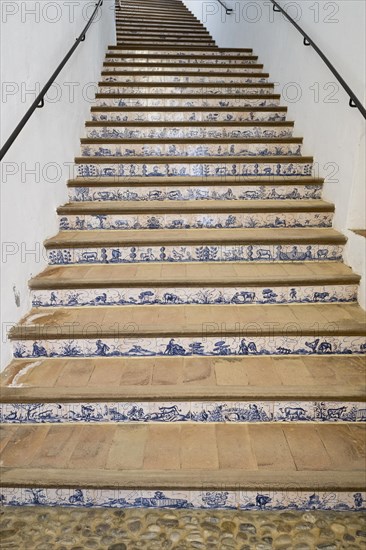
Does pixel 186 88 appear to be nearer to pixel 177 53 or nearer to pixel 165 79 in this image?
pixel 165 79

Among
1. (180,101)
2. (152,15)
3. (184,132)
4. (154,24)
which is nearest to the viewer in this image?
(184,132)

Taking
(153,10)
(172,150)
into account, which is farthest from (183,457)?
(153,10)

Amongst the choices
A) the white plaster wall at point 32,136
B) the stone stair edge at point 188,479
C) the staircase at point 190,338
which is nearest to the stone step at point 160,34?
the white plaster wall at point 32,136

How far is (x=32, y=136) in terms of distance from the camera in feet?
7.35

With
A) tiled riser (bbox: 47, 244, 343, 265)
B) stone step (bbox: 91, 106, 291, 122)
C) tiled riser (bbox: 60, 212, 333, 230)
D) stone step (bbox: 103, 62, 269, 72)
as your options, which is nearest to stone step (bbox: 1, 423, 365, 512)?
tiled riser (bbox: 47, 244, 343, 265)

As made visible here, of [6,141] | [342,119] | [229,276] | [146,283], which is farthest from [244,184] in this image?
[6,141]

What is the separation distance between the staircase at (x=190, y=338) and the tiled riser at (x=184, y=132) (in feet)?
0.04

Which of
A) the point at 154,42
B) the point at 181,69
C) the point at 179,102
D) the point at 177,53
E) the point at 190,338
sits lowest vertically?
the point at 190,338

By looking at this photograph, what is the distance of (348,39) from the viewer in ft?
8.14

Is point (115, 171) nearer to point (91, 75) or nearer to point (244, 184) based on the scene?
point (244, 184)

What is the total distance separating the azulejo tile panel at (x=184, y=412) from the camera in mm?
1772

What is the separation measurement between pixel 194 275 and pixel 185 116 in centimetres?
188

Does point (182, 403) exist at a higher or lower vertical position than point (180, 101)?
lower

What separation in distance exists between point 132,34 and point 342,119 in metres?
4.38
